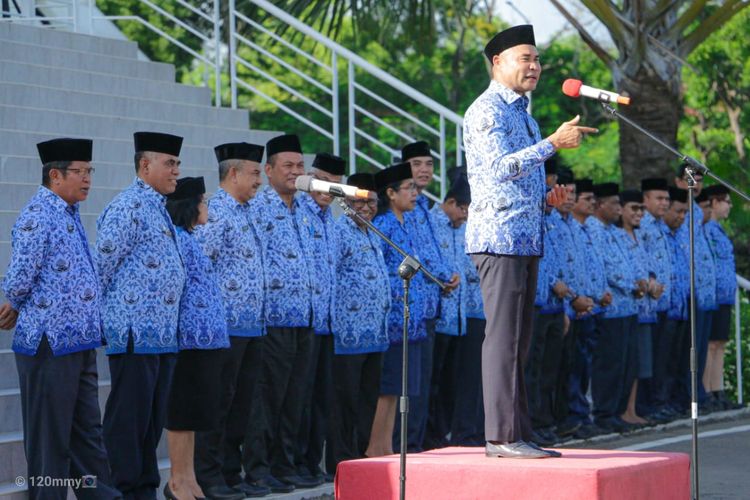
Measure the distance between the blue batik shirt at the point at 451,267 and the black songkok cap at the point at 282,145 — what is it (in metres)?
1.49

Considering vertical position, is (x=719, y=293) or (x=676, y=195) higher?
(x=676, y=195)

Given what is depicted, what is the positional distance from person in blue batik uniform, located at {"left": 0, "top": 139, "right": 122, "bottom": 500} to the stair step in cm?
457

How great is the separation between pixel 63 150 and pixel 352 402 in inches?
119

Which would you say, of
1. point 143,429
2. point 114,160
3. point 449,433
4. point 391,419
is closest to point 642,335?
point 449,433

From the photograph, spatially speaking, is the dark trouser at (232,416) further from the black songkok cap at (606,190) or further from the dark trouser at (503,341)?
the black songkok cap at (606,190)

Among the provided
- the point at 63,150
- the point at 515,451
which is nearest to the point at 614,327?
the point at 515,451

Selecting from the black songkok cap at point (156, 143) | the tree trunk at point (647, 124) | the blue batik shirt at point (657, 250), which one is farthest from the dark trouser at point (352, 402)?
the tree trunk at point (647, 124)

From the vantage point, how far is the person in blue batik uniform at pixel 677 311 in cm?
1398

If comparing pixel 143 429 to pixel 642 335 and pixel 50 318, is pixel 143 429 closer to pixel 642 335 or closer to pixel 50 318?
pixel 50 318

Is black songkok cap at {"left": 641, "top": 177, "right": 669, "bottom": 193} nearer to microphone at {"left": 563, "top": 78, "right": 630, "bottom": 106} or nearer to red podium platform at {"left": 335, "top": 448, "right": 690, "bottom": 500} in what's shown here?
red podium platform at {"left": 335, "top": 448, "right": 690, "bottom": 500}

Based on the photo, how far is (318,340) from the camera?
9.48 metres

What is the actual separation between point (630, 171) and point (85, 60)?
20.6 feet

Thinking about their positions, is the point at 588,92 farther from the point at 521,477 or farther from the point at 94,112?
the point at 94,112

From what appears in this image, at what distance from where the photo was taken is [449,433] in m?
11.3
